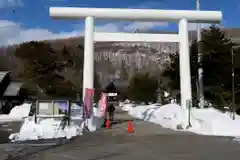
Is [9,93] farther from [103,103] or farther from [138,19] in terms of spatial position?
[138,19]

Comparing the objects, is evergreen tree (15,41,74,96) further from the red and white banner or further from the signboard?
the signboard

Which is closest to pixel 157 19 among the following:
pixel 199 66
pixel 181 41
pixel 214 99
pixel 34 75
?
pixel 181 41

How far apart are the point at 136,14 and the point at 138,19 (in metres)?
0.47

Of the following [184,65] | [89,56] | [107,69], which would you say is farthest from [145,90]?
[89,56]

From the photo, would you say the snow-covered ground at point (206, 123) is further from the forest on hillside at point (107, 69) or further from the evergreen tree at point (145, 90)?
the evergreen tree at point (145, 90)

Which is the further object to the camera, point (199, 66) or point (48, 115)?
point (199, 66)

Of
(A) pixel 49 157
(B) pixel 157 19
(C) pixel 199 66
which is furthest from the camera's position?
(C) pixel 199 66

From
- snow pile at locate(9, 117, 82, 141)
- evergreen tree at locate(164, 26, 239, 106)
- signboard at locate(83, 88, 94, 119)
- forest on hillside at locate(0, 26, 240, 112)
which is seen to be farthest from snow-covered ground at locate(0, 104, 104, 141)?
forest on hillside at locate(0, 26, 240, 112)

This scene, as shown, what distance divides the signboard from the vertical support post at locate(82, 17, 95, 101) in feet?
4.38

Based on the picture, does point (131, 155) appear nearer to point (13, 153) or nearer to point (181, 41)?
point (13, 153)

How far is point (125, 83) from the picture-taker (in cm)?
8919

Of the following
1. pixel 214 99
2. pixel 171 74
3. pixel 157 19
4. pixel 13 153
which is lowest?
pixel 13 153

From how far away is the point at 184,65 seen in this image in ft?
76.9

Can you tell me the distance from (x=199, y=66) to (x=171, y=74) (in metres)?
6.34
